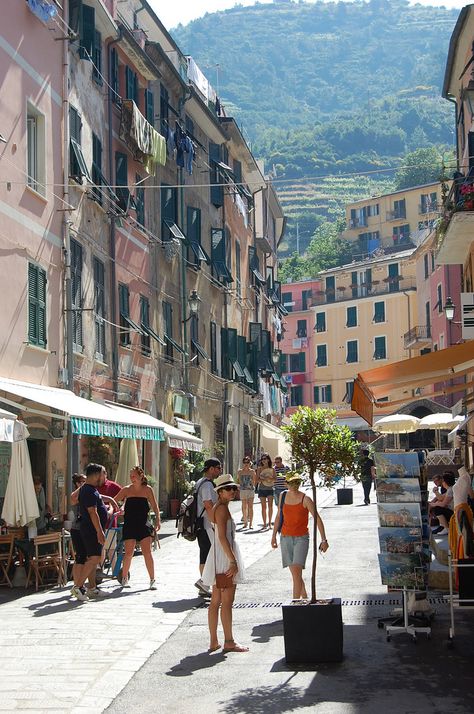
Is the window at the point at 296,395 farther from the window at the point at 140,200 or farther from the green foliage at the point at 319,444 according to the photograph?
the green foliage at the point at 319,444

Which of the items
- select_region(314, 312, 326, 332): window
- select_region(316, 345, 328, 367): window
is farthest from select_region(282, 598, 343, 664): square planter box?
select_region(314, 312, 326, 332): window

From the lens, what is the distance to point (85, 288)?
74.1ft

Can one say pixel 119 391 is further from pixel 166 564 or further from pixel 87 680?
pixel 87 680

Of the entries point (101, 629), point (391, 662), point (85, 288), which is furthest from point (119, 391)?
point (391, 662)

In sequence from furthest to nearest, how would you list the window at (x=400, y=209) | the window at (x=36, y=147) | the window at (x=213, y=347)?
the window at (x=400, y=209)
the window at (x=213, y=347)
the window at (x=36, y=147)

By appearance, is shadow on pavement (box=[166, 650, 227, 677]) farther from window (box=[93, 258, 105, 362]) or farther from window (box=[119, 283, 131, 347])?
window (box=[119, 283, 131, 347])

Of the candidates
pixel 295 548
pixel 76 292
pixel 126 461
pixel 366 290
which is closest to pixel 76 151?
pixel 76 292

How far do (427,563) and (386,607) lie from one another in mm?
1885

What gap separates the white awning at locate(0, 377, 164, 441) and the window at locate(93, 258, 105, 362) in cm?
355

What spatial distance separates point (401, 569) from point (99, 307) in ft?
46.1

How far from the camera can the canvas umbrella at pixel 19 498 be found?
14766mm

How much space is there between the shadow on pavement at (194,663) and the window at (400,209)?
3573 inches

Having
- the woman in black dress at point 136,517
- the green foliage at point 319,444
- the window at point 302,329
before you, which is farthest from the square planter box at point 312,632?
the window at point 302,329

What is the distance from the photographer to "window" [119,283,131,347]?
25484 mm
